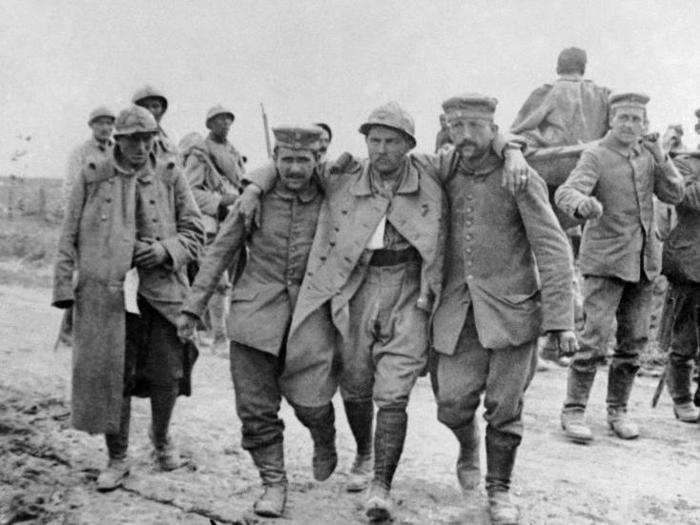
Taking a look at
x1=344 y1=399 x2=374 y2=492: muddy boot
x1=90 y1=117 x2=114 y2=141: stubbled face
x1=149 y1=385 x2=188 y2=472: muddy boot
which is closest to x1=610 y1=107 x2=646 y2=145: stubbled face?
x1=344 y1=399 x2=374 y2=492: muddy boot

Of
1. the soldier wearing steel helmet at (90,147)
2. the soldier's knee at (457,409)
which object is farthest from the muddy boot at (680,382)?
the soldier wearing steel helmet at (90,147)

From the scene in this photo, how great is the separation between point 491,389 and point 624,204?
2439mm

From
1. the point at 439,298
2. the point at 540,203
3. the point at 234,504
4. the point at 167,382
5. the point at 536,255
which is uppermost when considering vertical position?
the point at 540,203

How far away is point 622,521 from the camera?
15.0ft

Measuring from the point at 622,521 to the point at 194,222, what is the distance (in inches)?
120

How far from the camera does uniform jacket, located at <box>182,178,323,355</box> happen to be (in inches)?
182

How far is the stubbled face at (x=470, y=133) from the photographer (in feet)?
14.6

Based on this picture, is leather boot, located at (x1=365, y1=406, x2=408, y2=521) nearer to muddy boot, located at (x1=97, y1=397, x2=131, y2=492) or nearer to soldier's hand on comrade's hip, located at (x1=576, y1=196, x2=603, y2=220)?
muddy boot, located at (x1=97, y1=397, x2=131, y2=492)

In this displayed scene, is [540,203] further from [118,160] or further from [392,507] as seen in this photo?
[118,160]

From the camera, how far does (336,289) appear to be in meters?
4.57

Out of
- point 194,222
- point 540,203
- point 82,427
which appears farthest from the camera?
point 194,222

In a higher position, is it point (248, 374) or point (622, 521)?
point (248, 374)

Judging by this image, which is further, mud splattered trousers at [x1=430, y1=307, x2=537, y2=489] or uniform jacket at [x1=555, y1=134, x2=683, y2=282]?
uniform jacket at [x1=555, y1=134, x2=683, y2=282]

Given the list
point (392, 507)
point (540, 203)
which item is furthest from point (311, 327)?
point (540, 203)
